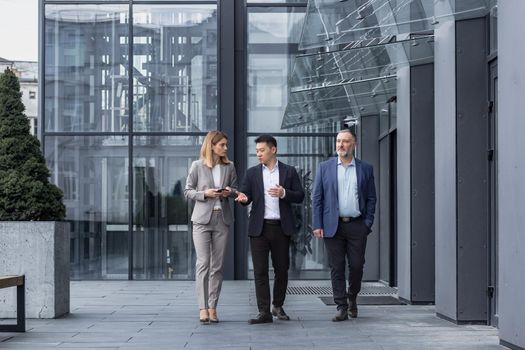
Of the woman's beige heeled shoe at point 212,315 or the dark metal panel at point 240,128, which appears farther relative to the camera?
the dark metal panel at point 240,128

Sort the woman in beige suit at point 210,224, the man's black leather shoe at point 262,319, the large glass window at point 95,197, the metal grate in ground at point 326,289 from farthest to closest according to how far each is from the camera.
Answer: the large glass window at point 95,197, the metal grate in ground at point 326,289, the woman in beige suit at point 210,224, the man's black leather shoe at point 262,319

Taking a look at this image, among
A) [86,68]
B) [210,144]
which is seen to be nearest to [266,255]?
[210,144]

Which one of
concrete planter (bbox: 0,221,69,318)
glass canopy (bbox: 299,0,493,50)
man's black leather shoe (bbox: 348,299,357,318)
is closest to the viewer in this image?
glass canopy (bbox: 299,0,493,50)

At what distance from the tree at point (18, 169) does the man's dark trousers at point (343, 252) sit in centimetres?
271

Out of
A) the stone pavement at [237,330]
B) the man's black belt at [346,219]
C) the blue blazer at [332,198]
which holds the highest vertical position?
the blue blazer at [332,198]

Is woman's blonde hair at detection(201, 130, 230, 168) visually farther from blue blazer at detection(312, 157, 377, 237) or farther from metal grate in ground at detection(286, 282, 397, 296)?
metal grate in ground at detection(286, 282, 397, 296)

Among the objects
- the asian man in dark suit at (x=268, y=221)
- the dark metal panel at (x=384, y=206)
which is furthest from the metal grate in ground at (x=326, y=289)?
the asian man in dark suit at (x=268, y=221)

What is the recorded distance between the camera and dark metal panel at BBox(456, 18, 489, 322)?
9.80 metres

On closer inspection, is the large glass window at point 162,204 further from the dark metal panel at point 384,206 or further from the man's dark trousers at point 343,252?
the man's dark trousers at point 343,252

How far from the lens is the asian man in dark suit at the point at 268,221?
1010cm

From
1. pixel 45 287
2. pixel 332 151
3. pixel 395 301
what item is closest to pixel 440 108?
pixel 395 301

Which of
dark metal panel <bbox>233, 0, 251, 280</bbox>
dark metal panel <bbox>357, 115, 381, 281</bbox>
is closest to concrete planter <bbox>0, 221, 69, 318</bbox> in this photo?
dark metal panel <bbox>357, 115, 381, 281</bbox>

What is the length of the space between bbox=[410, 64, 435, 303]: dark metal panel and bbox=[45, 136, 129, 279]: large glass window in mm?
6981

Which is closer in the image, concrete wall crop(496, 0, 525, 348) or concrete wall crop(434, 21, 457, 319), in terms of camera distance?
concrete wall crop(496, 0, 525, 348)
